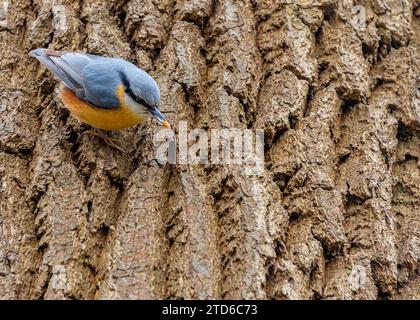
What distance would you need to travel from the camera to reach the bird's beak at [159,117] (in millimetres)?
2803


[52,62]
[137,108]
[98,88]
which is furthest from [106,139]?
[52,62]

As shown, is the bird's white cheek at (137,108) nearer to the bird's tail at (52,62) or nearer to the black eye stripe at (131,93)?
the black eye stripe at (131,93)

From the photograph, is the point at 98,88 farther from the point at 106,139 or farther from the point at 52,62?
the point at 106,139

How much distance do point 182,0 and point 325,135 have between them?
0.98m

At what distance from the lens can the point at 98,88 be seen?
121 inches

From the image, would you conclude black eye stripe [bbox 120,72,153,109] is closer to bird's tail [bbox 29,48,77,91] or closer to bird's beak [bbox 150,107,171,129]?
bird's beak [bbox 150,107,171,129]

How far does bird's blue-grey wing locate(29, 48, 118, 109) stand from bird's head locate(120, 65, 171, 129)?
13cm

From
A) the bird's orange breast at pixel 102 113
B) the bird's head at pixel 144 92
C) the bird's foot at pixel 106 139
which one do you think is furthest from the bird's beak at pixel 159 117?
the bird's foot at pixel 106 139

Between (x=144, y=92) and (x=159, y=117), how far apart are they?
0.41 ft

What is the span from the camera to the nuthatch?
9.58ft

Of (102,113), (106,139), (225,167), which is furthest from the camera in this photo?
(102,113)


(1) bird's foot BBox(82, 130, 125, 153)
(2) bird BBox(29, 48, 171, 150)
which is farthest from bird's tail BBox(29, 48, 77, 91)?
(1) bird's foot BBox(82, 130, 125, 153)

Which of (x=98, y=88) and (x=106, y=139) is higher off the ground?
(x=98, y=88)
